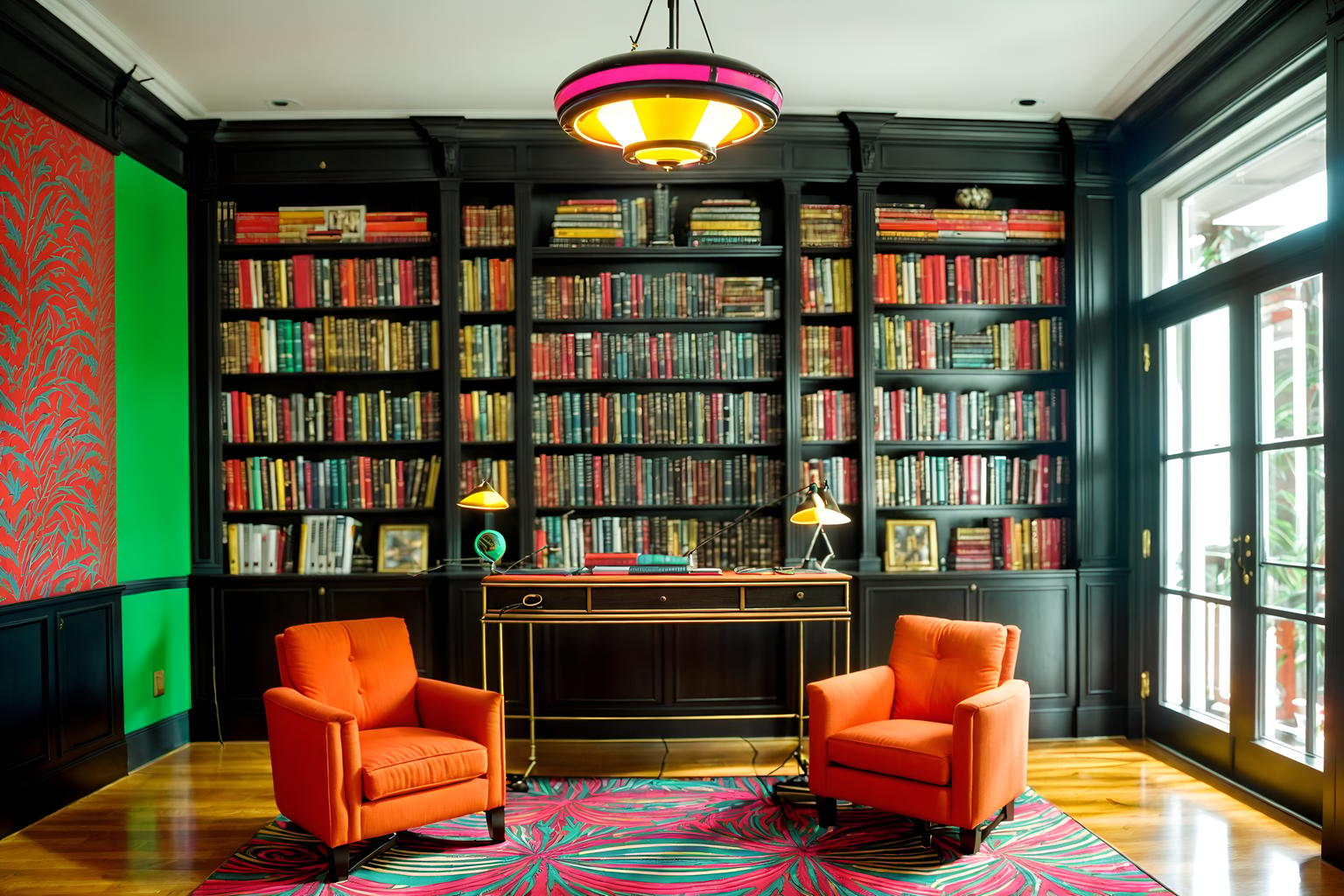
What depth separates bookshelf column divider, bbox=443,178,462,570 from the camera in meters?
5.34

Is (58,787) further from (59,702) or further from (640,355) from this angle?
(640,355)

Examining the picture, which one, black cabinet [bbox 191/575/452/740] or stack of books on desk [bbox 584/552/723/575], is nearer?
stack of books on desk [bbox 584/552/723/575]

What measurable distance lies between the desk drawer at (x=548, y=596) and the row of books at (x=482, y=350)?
4.32 ft

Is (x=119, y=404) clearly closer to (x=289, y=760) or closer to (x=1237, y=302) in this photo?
(x=289, y=760)

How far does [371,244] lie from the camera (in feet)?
17.8

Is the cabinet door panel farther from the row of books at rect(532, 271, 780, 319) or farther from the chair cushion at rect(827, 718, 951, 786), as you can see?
the chair cushion at rect(827, 718, 951, 786)

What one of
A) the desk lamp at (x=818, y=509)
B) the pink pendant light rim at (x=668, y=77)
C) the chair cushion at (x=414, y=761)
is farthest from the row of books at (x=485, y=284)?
the pink pendant light rim at (x=668, y=77)

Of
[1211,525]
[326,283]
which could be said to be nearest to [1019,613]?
[1211,525]

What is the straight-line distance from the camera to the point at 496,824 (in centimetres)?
379

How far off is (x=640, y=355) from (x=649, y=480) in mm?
662

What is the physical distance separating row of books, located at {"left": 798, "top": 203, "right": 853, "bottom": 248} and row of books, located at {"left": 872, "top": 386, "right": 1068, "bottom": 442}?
834 mm

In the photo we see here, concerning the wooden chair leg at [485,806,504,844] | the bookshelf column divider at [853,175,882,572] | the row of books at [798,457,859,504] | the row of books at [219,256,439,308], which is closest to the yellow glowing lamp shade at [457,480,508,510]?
the row of books at [219,256,439,308]

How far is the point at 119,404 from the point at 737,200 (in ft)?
10.6

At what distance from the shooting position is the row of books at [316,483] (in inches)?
214
